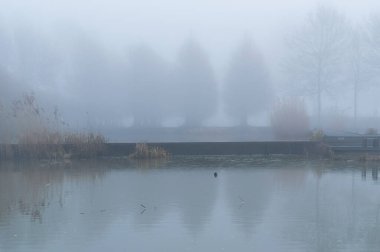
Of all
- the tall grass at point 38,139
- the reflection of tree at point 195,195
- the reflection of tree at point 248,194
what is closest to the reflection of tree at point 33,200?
the tall grass at point 38,139

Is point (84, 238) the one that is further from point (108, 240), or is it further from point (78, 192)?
point (78, 192)

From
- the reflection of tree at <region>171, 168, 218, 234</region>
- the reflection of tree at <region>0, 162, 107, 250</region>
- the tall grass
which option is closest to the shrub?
the tall grass

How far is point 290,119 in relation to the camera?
21891mm

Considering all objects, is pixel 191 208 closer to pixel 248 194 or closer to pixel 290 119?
pixel 248 194

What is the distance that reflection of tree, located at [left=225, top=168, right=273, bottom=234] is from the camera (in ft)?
26.5

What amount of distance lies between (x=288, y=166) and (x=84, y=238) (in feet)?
26.7

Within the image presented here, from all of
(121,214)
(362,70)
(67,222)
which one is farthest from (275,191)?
(362,70)

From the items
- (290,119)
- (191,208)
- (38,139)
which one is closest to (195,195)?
(191,208)

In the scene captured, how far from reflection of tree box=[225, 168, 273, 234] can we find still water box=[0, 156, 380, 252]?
0.06ft

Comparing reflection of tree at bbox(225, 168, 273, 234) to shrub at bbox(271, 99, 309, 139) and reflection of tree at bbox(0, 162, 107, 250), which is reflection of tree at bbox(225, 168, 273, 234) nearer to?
reflection of tree at bbox(0, 162, 107, 250)

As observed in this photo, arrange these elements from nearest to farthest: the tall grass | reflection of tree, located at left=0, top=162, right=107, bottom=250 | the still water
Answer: the still water
reflection of tree, located at left=0, top=162, right=107, bottom=250
the tall grass

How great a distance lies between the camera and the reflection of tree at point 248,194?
808 centimetres

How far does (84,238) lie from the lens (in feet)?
23.0

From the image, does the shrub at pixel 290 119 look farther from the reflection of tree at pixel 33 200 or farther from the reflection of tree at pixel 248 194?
the reflection of tree at pixel 33 200
